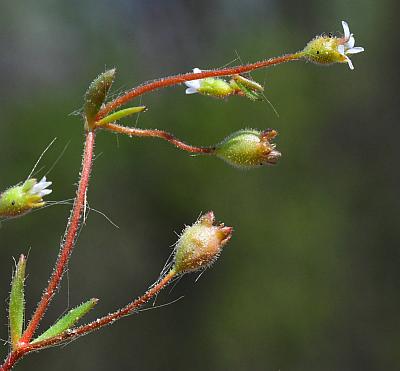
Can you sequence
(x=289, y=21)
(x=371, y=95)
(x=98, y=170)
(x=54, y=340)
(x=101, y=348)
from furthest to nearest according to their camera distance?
(x=289, y=21)
(x=371, y=95)
(x=98, y=170)
(x=101, y=348)
(x=54, y=340)

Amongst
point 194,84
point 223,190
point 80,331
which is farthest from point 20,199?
point 223,190

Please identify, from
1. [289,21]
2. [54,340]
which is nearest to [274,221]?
[289,21]

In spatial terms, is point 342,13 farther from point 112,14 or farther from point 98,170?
point 98,170

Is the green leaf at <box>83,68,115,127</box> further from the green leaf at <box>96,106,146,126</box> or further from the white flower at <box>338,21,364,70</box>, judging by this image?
the white flower at <box>338,21,364,70</box>

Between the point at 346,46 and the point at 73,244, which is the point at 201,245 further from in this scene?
the point at 346,46

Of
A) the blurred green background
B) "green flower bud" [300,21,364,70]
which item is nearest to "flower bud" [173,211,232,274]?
"green flower bud" [300,21,364,70]

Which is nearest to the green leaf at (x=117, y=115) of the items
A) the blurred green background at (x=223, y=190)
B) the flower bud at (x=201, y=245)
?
the flower bud at (x=201, y=245)

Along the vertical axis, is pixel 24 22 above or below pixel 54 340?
above
